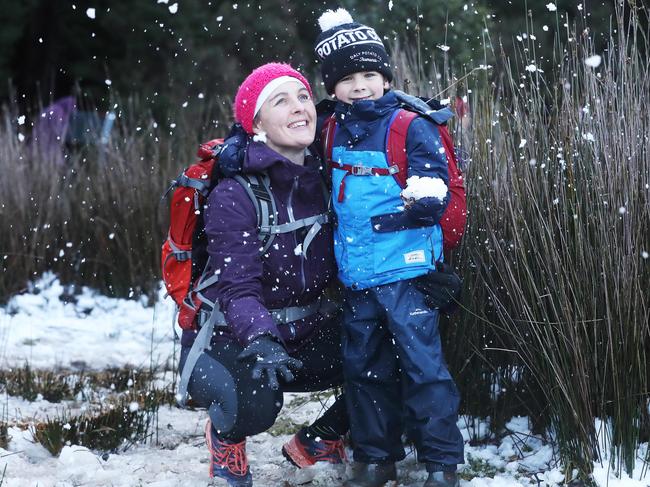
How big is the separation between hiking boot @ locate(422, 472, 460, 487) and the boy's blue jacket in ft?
2.20

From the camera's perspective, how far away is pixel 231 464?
331 cm

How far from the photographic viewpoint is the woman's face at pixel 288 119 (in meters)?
3.23

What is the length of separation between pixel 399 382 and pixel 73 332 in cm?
329

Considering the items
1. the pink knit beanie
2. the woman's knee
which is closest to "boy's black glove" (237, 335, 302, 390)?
the woman's knee

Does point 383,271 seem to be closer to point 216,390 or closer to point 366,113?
point 366,113

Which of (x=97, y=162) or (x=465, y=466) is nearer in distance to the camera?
(x=465, y=466)

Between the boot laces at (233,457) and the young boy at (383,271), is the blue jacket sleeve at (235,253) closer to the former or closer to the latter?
the young boy at (383,271)

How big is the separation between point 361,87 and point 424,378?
1.04m

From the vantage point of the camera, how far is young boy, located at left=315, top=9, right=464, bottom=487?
9.95 feet

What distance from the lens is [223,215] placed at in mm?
3135

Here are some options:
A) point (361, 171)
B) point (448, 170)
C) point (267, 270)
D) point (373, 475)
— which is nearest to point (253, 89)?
point (361, 171)

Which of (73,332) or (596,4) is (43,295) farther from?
(596,4)

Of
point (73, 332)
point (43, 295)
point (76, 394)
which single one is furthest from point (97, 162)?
point (76, 394)

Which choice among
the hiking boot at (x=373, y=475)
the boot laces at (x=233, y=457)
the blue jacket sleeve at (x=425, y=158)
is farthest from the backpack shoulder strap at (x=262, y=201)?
the hiking boot at (x=373, y=475)
